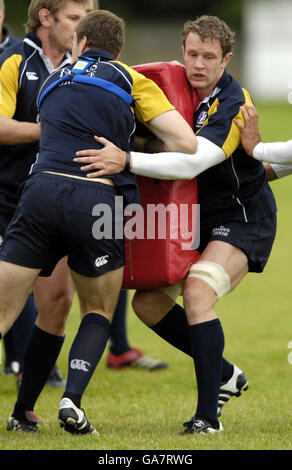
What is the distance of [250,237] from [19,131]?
4.59ft

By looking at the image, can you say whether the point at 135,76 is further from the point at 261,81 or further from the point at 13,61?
the point at 261,81

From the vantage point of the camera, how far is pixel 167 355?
25.9 feet

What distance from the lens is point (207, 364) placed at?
474 cm

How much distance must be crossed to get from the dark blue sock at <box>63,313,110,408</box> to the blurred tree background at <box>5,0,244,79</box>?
45810 mm

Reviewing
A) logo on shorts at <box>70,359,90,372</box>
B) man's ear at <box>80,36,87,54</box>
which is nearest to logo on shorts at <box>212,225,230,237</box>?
logo on shorts at <box>70,359,90,372</box>

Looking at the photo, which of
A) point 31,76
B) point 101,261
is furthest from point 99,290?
point 31,76

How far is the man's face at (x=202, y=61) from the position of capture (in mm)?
4969

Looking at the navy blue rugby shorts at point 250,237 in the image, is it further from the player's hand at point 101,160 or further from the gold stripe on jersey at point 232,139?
the player's hand at point 101,160

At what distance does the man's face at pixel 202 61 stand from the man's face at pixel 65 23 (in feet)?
2.51

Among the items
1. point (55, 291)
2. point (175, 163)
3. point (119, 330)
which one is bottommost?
point (119, 330)

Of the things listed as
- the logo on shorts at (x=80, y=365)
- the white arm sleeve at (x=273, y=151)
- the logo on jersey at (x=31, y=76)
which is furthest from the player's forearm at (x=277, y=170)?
the logo on shorts at (x=80, y=365)

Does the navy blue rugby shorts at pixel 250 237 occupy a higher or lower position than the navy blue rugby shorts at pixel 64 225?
lower

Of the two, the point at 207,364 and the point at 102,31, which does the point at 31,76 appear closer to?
the point at 102,31

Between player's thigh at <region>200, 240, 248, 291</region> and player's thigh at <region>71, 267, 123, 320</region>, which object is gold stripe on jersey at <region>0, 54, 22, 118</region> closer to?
player's thigh at <region>71, 267, 123, 320</region>
